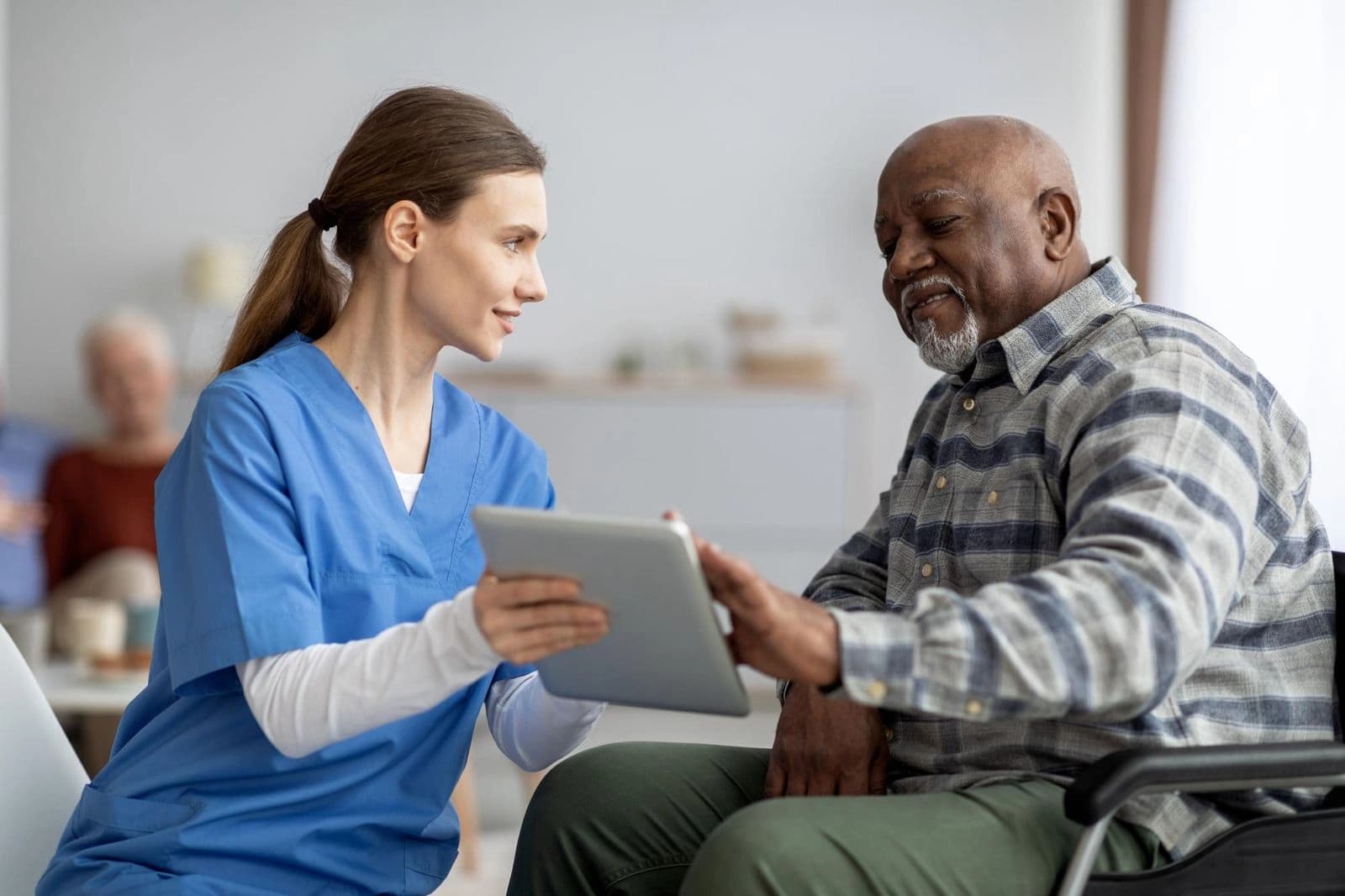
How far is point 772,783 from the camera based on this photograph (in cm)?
164

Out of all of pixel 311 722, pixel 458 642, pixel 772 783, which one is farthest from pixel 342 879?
pixel 772 783

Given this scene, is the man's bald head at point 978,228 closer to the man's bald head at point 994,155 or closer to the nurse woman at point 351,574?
the man's bald head at point 994,155

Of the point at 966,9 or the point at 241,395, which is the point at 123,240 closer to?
the point at 966,9

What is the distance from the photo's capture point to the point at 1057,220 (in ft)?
5.47

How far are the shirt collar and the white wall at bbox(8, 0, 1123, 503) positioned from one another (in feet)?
14.2

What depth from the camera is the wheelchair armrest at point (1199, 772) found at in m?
1.19

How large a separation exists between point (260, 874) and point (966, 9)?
5355mm

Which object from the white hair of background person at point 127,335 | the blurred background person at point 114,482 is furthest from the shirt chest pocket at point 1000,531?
the white hair of background person at point 127,335

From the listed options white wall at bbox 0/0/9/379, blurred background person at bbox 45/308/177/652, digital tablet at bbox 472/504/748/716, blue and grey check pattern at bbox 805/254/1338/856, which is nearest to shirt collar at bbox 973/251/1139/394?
blue and grey check pattern at bbox 805/254/1338/856

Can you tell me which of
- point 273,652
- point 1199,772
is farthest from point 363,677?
point 1199,772

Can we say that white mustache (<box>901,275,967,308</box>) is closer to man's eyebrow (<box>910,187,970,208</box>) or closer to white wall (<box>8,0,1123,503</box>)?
man's eyebrow (<box>910,187,970,208</box>)

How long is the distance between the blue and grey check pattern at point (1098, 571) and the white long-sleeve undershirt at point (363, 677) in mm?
357

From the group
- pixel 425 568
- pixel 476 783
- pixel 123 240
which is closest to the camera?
pixel 425 568

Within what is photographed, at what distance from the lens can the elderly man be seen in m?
1.21
